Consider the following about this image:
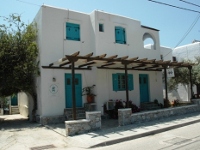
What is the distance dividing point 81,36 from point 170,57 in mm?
13070

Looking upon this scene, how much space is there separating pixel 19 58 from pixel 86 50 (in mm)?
4211

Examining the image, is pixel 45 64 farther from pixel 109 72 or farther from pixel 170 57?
pixel 170 57

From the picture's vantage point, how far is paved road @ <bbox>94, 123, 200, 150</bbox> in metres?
6.67

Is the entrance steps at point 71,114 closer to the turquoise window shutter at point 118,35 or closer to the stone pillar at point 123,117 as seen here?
the stone pillar at point 123,117

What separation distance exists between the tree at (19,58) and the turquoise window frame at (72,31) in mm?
2071

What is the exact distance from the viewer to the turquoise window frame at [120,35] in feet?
48.1

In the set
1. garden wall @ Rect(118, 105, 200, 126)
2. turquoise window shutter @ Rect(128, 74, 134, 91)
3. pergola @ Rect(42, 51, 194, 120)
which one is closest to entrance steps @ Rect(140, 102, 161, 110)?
turquoise window shutter @ Rect(128, 74, 134, 91)

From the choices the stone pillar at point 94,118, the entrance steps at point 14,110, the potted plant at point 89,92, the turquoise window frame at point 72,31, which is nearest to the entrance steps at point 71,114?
the potted plant at point 89,92

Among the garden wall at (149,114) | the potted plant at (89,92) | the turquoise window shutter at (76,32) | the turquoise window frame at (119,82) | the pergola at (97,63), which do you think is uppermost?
the turquoise window shutter at (76,32)

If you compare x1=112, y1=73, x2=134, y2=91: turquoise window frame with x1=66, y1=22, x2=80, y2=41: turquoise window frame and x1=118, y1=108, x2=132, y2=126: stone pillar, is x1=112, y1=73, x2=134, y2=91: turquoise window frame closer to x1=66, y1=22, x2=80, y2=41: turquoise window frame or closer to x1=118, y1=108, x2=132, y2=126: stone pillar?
x1=66, y1=22, x2=80, y2=41: turquoise window frame

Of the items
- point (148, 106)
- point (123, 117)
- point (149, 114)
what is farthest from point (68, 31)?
point (148, 106)

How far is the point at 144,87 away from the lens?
53.2 feet

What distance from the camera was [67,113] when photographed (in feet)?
39.3

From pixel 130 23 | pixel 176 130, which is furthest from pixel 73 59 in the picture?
pixel 130 23
